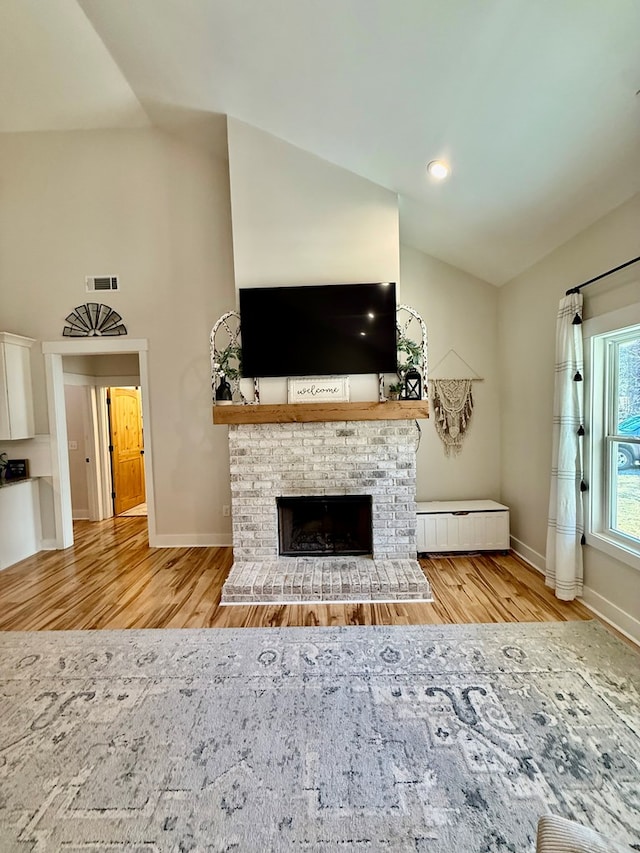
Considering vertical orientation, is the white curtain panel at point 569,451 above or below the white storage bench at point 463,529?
above

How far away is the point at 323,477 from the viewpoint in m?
3.37

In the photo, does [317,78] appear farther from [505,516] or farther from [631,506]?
[505,516]

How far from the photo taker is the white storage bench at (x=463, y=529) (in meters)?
3.71

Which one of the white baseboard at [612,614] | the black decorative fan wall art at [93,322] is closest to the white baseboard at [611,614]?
the white baseboard at [612,614]

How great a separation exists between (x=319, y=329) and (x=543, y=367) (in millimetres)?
1958

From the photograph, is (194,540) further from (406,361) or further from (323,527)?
(406,361)

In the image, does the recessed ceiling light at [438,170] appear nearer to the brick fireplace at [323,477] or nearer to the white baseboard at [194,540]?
the brick fireplace at [323,477]

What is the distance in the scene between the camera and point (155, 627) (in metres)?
2.62

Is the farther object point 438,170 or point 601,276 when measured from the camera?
point 438,170

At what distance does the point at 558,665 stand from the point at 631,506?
3.88 feet

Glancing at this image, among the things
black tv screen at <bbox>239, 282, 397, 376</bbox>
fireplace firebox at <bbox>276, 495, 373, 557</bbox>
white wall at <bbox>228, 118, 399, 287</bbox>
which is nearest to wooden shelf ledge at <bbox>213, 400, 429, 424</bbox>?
black tv screen at <bbox>239, 282, 397, 376</bbox>

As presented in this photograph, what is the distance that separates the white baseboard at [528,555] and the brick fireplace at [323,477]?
3.67 ft

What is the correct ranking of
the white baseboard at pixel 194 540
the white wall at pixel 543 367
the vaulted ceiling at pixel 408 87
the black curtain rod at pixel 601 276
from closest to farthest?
1. the vaulted ceiling at pixel 408 87
2. the black curtain rod at pixel 601 276
3. the white wall at pixel 543 367
4. the white baseboard at pixel 194 540

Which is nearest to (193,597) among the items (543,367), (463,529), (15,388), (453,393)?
(463,529)
